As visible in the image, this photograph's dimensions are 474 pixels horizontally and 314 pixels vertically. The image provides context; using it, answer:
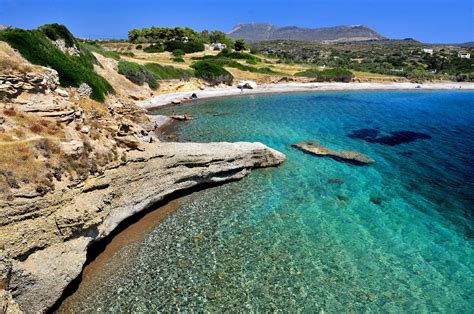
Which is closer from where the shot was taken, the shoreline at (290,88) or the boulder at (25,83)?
the boulder at (25,83)

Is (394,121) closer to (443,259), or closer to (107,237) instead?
(443,259)

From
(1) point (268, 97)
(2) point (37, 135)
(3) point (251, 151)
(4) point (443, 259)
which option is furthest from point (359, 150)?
(1) point (268, 97)

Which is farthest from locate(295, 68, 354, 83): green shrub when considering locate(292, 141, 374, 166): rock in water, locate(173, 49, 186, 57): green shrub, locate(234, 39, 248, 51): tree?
locate(292, 141, 374, 166): rock in water

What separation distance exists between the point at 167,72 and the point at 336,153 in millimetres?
45048

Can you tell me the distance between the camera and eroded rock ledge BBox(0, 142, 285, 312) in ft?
39.0

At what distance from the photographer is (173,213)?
785 inches

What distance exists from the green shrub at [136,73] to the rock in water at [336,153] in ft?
115

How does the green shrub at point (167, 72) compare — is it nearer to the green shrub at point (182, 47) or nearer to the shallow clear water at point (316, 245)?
the green shrub at point (182, 47)

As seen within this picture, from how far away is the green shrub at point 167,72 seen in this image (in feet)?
212

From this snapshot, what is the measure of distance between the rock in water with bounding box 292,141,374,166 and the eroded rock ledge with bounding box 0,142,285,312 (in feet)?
44.2

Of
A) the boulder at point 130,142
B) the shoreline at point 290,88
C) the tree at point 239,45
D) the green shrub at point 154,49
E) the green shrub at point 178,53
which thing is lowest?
the boulder at point 130,142

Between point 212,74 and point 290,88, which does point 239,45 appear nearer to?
point 212,74

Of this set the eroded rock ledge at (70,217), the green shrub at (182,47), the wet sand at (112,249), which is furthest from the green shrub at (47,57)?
the green shrub at (182,47)

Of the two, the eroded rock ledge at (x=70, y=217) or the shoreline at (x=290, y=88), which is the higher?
the shoreline at (x=290, y=88)
